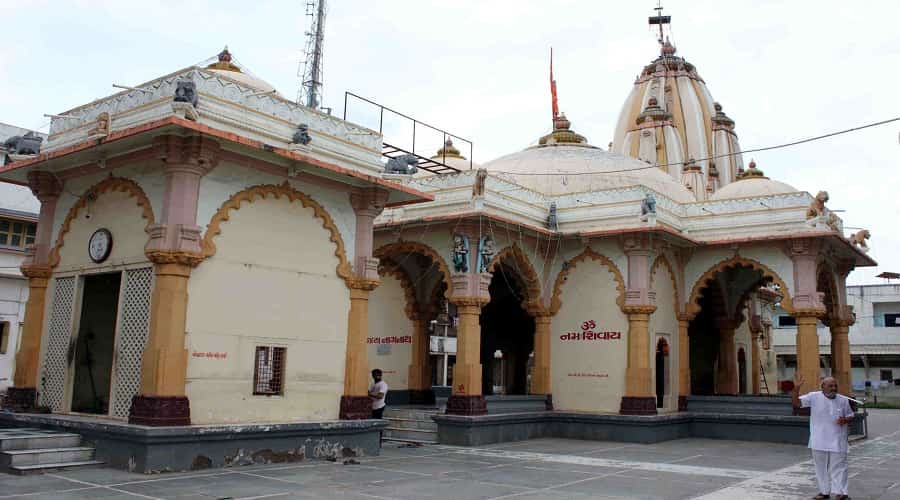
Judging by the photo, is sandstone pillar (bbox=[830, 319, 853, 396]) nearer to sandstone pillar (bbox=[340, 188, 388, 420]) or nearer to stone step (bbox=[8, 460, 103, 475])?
sandstone pillar (bbox=[340, 188, 388, 420])

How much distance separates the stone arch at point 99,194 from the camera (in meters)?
10.9

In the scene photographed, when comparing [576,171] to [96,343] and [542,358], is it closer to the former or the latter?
[542,358]

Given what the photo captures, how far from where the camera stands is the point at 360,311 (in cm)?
1277

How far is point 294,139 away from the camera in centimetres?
1173

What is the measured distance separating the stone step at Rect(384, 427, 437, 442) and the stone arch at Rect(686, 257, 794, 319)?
23.6 feet

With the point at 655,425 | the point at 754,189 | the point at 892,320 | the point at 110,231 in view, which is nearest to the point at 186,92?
the point at 110,231

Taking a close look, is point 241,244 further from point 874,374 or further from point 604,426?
point 874,374

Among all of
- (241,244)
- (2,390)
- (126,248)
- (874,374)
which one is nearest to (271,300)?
(241,244)

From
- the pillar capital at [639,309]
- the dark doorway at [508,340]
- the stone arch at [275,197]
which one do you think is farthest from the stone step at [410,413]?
the dark doorway at [508,340]

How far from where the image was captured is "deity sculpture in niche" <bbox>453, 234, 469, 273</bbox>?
15875 millimetres

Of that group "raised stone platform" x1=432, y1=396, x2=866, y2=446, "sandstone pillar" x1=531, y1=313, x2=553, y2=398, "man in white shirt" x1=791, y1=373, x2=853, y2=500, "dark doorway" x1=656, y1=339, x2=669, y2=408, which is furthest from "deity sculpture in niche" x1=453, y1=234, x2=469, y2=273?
"man in white shirt" x1=791, y1=373, x2=853, y2=500

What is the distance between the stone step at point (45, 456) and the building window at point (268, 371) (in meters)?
2.33

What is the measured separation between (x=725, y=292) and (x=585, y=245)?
6.40 metres

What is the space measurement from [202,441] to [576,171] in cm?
1283
